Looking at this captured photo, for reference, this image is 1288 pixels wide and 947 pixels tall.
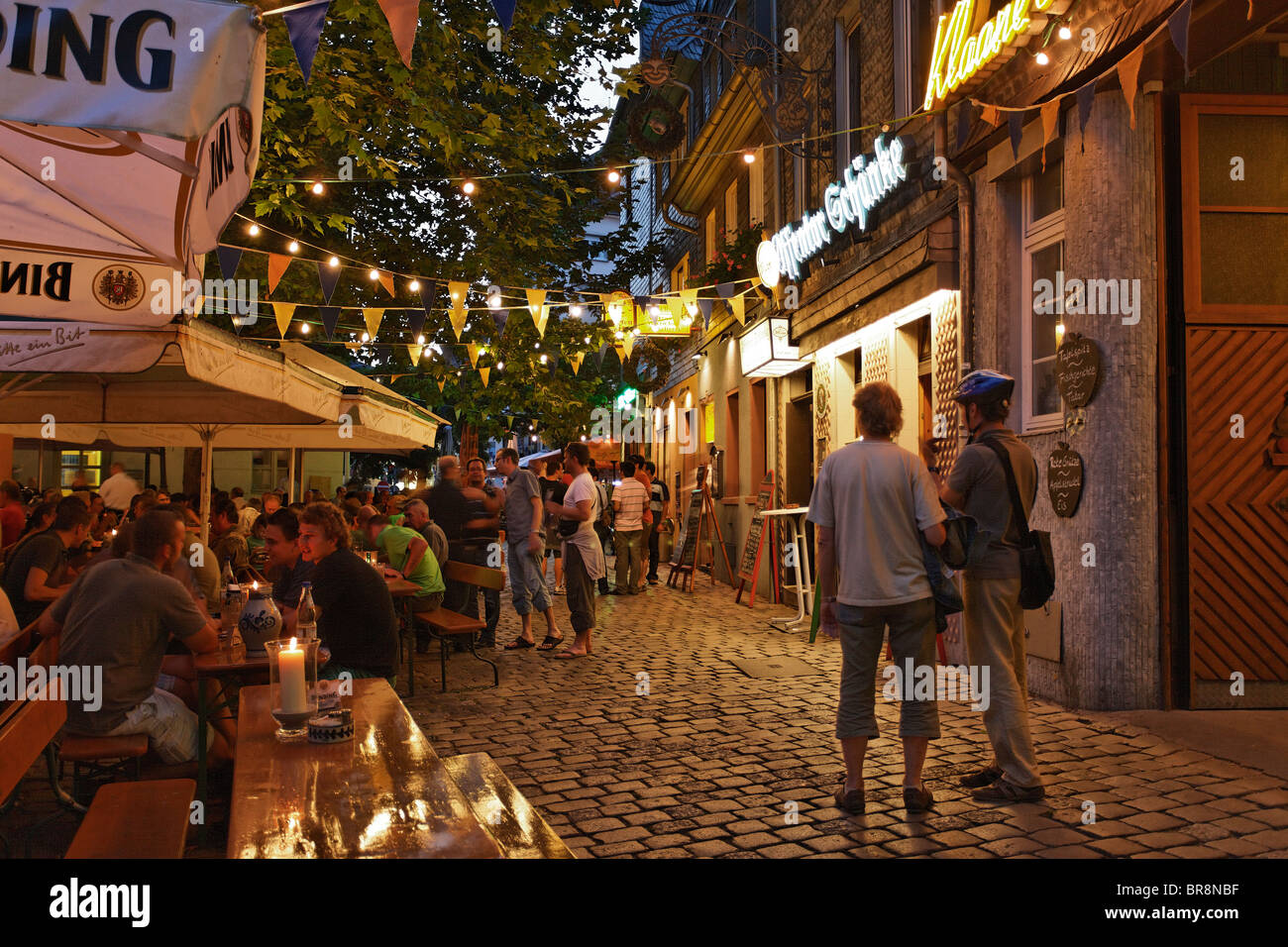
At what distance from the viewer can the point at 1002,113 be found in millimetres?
8328

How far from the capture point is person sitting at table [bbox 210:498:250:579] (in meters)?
11.0

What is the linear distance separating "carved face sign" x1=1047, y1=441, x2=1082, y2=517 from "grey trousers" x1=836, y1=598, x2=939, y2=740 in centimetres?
267

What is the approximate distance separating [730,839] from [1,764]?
2.86 metres

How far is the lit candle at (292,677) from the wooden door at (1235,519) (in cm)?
583

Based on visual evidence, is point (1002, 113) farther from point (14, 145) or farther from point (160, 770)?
point (160, 770)

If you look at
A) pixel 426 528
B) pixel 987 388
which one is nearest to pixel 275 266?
pixel 426 528

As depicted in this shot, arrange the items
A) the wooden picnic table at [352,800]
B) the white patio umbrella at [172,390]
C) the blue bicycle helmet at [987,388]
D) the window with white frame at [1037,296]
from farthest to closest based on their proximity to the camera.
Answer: the window with white frame at [1037,296] → the white patio umbrella at [172,390] → the blue bicycle helmet at [987,388] → the wooden picnic table at [352,800]

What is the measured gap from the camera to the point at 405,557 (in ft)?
32.3

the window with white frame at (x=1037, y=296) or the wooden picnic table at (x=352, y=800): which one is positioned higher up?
the window with white frame at (x=1037, y=296)

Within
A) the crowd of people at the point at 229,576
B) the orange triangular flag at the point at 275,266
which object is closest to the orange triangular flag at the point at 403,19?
the crowd of people at the point at 229,576

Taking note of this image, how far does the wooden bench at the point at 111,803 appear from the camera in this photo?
3.40 metres

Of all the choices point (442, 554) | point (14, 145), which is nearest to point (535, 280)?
point (442, 554)

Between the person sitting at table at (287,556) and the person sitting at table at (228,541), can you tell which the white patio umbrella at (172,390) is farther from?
the person sitting at table at (287,556)

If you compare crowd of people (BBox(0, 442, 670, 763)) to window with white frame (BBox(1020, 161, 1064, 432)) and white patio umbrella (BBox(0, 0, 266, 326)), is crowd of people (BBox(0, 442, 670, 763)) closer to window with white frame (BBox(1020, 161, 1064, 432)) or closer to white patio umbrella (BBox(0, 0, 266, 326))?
white patio umbrella (BBox(0, 0, 266, 326))
